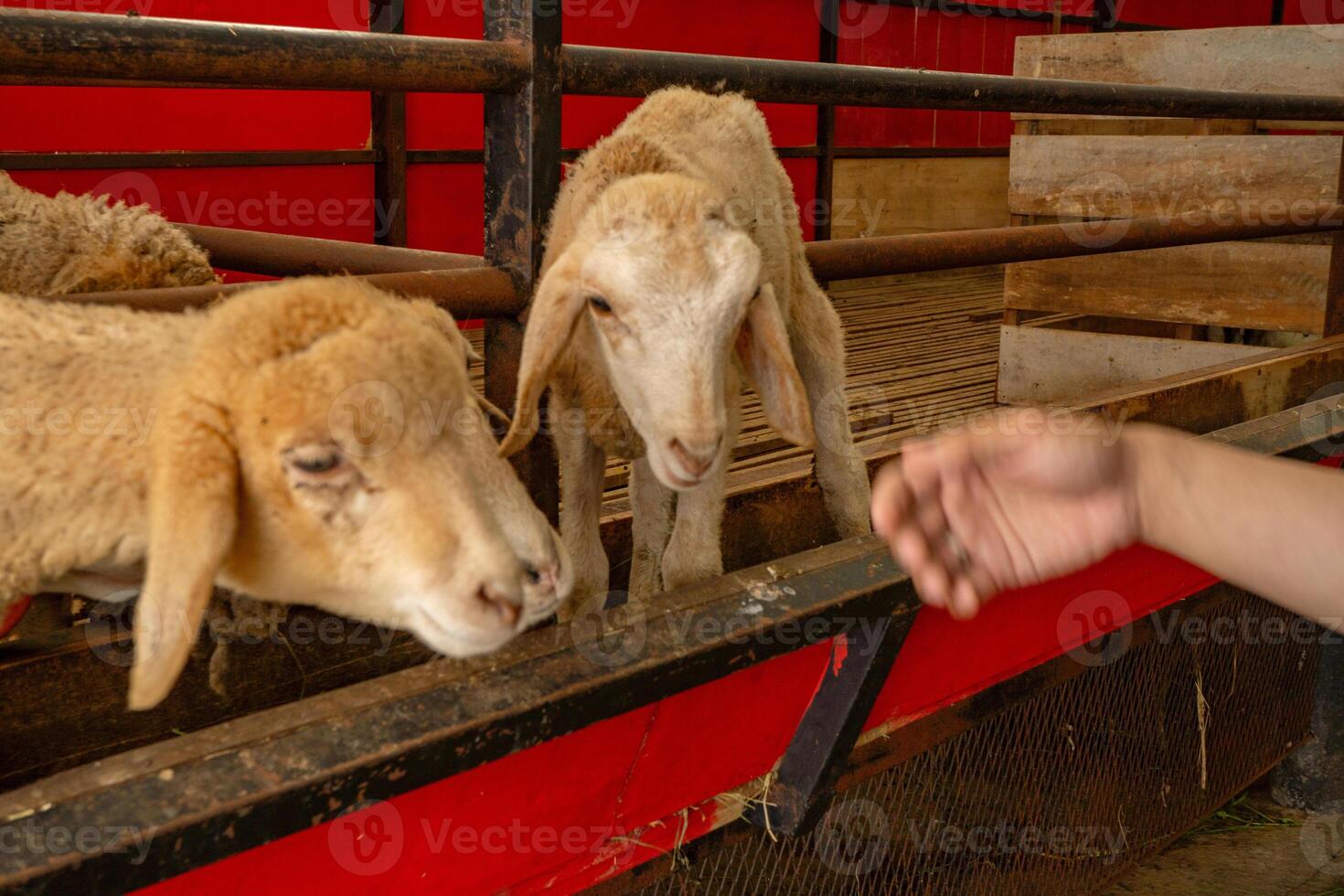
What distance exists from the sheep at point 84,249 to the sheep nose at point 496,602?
1270 mm

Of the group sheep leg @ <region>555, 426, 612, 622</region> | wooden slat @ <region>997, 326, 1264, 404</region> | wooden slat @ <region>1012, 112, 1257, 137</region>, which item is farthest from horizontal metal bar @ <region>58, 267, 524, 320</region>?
wooden slat @ <region>1012, 112, 1257, 137</region>

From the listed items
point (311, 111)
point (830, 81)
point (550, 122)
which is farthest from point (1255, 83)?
point (311, 111)

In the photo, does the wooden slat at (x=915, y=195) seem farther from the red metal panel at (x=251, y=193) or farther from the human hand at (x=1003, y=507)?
the human hand at (x=1003, y=507)

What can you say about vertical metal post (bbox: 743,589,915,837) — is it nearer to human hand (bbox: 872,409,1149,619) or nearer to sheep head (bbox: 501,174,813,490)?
sheep head (bbox: 501,174,813,490)

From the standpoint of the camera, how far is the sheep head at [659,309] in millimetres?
1819

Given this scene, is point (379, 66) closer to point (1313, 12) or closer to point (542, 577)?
point (542, 577)

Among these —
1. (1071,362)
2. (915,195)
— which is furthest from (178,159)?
(915,195)

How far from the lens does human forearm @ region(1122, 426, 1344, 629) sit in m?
1.05

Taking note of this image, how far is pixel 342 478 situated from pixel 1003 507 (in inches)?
25.4

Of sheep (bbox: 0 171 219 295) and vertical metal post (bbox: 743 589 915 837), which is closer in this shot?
vertical metal post (bbox: 743 589 915 837)

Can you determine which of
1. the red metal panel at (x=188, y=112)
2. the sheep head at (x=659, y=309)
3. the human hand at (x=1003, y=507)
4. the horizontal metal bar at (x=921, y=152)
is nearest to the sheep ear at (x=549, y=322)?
the sheep head at (x=659, y=309)

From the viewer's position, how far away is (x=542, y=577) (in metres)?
1.30

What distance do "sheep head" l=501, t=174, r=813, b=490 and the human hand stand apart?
61cm

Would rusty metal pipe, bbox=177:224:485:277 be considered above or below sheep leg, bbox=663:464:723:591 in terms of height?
above
